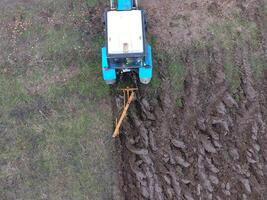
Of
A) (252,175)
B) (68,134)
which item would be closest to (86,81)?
(68,134)

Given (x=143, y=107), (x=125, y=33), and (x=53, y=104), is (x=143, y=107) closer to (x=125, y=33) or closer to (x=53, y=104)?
(x=125, y=33)

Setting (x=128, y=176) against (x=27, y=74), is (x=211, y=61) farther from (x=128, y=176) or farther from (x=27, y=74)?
(x=27, y=74)

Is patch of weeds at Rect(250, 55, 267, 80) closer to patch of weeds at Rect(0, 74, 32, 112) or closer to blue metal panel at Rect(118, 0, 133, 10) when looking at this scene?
blue metal panel at Rect(118, 0, 133, 10)

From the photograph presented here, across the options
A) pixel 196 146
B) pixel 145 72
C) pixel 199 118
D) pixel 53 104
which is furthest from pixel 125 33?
pixel 196 146

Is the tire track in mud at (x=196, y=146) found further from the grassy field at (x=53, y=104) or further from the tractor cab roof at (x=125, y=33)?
the tractor cab roof at (x=125, y=33)

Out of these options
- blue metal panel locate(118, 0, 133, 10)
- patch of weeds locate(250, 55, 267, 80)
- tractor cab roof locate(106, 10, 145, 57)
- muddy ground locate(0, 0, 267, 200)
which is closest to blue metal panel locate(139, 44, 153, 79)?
tractor cab roof locate(106, 10, 145, 57)

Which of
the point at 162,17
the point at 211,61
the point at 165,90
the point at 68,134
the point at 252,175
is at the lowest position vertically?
the point at 252,175
